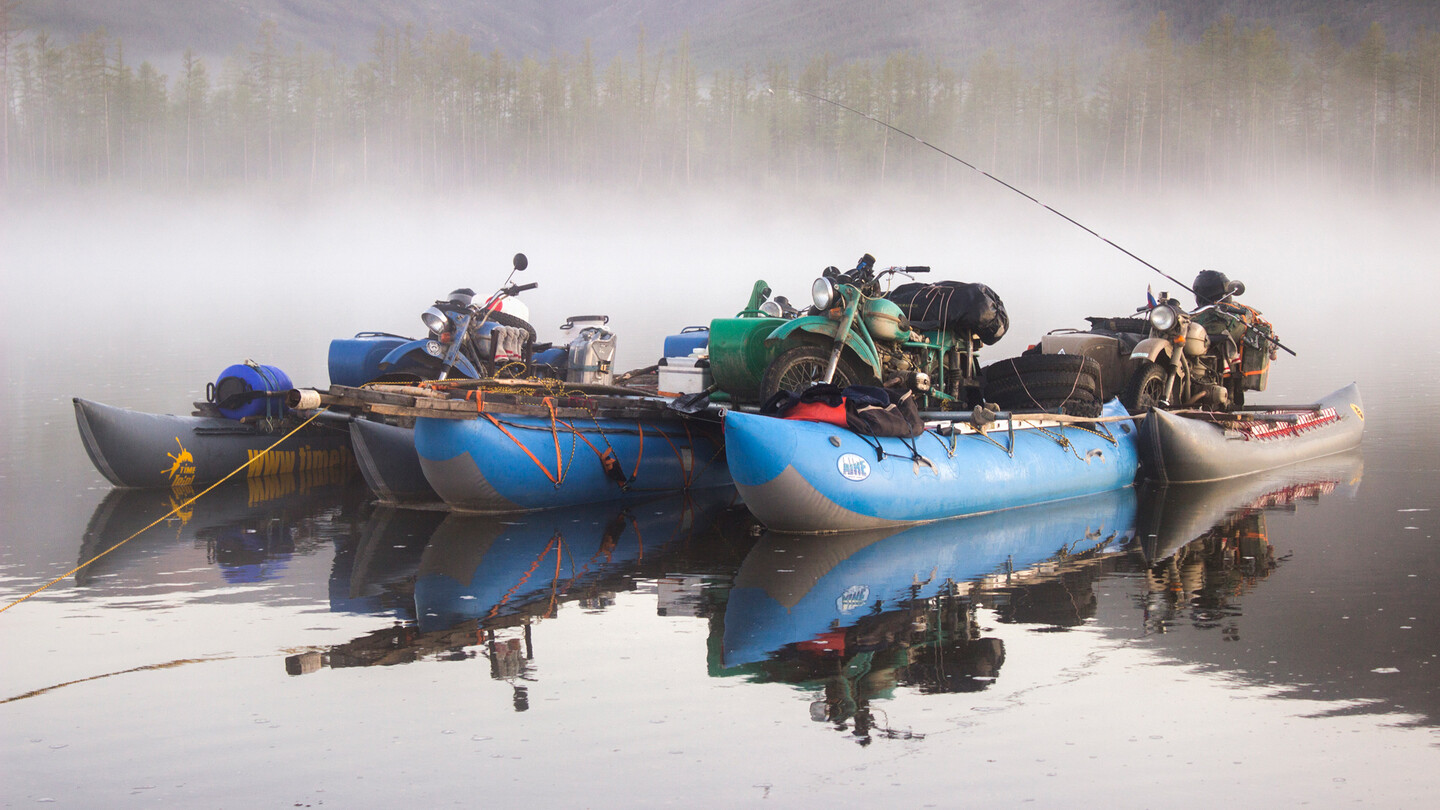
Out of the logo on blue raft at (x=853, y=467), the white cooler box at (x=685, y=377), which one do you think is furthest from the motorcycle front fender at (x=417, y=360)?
the logo on blue raft at (x=853, y=467)

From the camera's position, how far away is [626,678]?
6250mm

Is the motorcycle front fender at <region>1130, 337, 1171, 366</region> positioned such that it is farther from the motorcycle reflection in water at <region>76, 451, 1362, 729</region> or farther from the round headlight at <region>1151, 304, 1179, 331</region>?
the motorcycle reflection in water at <region>76, 451, 1362, 729</region>

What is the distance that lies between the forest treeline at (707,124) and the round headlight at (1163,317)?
323 feet

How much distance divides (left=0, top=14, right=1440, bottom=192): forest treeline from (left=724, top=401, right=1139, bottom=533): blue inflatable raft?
101m

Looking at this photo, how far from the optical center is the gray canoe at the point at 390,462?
1103cm

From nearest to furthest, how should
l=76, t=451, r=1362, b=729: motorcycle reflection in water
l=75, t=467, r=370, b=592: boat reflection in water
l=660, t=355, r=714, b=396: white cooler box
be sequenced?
l=76, t=451, r=1362, b=729: motorcycle reflection in water, l=75, t=467, r=370, b=592: boat reflection in water, l=660, t=355, r=714, b=396: white cooler box

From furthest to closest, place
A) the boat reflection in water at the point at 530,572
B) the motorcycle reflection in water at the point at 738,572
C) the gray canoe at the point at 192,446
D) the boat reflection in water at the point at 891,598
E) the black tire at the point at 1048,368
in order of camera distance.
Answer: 1. the black tire at the point at 1048,368
2. the gray canoe at the point at 192,446
3. the boat reflection in water at the point at 530,572
4. the motorcycle reflection in water at the point at 738,572
5. the boat reflection in water at the point at 891,598

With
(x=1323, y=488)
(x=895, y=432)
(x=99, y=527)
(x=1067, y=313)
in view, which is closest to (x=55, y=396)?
(x=99, y=527)

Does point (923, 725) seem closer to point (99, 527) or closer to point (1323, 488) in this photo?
point (99, 527)

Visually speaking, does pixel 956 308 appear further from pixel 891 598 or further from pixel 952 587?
pixel 891 598

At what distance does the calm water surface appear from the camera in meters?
5.00

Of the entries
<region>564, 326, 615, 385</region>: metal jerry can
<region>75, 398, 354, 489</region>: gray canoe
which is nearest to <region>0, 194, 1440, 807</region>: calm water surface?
<region>75, 398, 354, 489</region>: gray canoe

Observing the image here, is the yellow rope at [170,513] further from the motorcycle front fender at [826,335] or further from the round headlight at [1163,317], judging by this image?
the round headlight at [1163,317]

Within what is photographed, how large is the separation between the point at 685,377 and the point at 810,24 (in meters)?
183
